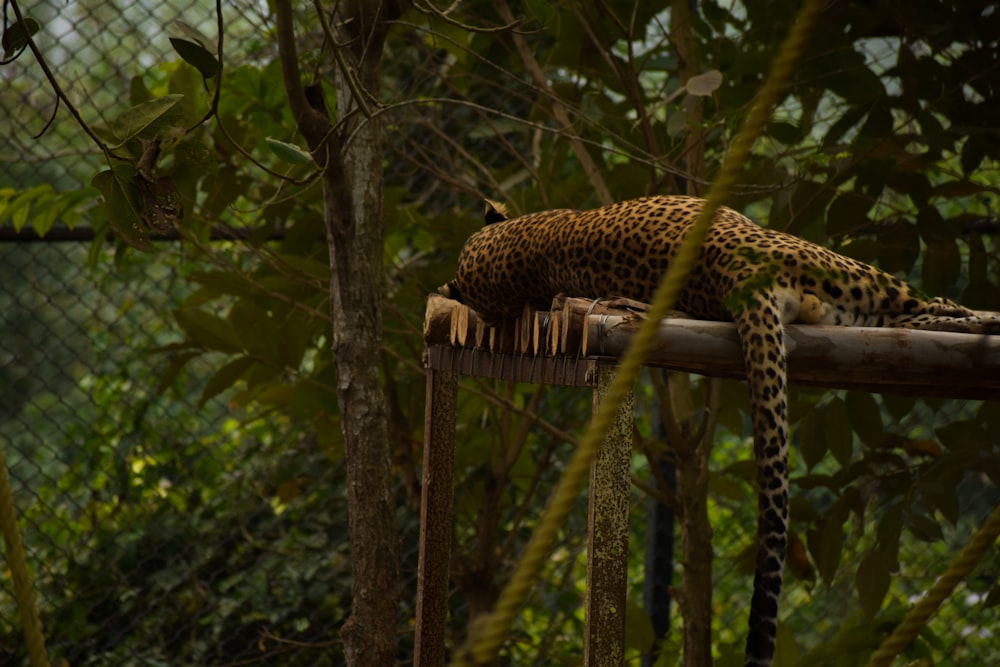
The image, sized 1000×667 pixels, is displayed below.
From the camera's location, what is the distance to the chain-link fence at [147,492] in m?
2.73

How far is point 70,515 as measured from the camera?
2936mm

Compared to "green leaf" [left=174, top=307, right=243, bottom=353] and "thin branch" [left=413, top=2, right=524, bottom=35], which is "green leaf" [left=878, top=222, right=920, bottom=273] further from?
"green leaf" [left=174, top=307, right=243, bottom=353]

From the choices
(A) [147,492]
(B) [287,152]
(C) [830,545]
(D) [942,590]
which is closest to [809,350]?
(D) [942,590]

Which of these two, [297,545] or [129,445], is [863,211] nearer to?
[297,545]

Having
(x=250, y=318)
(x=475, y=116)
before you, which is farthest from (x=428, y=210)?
(x=250, y=318)

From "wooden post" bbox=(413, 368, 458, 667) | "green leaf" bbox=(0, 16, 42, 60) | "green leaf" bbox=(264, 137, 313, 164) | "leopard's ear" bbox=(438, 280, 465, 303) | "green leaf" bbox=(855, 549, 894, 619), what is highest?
"green leaf" bbox=(0, 16, 42, 60)

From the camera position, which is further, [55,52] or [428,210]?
[428,210]

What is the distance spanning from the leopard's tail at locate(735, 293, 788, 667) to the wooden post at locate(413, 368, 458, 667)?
60 centimetres

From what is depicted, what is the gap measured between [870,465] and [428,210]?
4.71ft

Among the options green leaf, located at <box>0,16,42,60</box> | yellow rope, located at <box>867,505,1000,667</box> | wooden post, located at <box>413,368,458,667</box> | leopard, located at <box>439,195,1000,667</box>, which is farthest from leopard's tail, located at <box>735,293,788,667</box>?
green leaf, located at <box>0,16,42,60</box>

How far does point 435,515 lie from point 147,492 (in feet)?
4.87

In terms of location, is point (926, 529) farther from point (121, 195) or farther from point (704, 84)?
point (121, 195)

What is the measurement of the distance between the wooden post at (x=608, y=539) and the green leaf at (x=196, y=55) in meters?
0.57

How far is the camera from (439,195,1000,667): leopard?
1.10 metres
